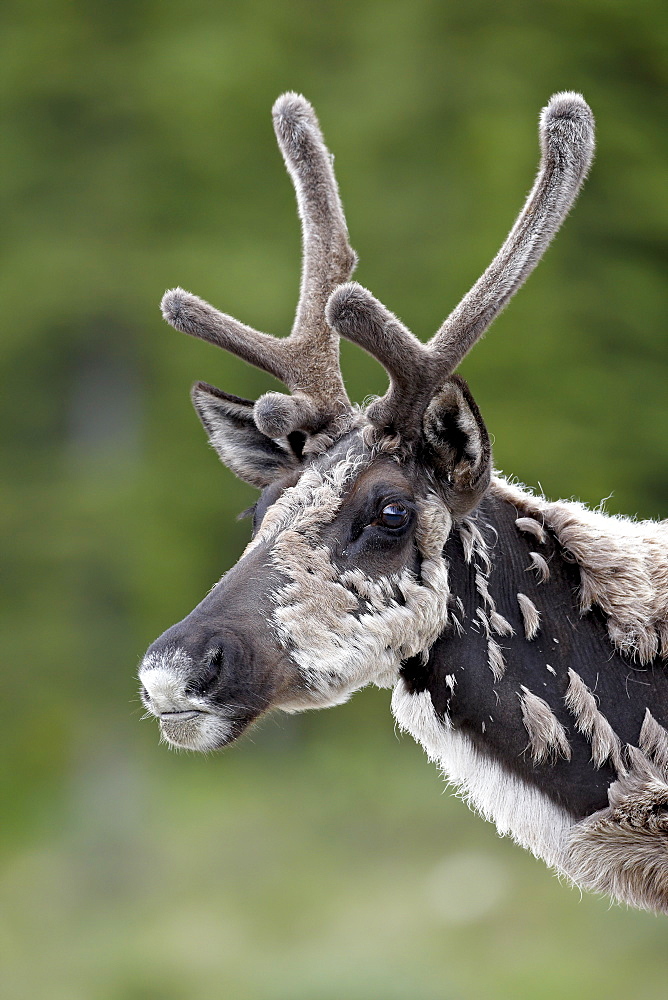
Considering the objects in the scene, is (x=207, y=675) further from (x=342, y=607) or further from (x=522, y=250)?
(x=522, y=250)

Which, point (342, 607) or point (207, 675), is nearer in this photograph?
point (207, 675)

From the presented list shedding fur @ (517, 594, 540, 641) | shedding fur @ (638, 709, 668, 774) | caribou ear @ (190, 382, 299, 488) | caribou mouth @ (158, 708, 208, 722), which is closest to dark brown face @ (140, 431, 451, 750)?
caribou mouth @ (158, 708, 208, 722)

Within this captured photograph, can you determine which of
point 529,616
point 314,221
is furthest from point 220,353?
point 529,616

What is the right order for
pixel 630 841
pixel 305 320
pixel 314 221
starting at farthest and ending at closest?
pixel 314 221 → pixel 305 320 → pixel 630 841

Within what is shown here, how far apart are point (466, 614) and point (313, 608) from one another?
0.60 m

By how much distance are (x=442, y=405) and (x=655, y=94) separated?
8.33 m

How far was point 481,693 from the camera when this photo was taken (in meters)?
4.17

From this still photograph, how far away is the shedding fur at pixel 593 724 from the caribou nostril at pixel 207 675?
4.18 feet

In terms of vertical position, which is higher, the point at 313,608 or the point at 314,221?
the point at 314,221

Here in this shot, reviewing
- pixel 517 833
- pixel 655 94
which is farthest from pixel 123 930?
pixel 655 94

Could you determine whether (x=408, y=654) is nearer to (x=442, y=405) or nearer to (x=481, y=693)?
(x=481, y=693)

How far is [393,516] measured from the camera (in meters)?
4.21

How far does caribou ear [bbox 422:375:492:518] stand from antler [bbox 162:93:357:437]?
58 centimetres

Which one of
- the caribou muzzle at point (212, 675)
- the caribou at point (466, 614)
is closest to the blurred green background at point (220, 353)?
the caribou at point (466, 614)
